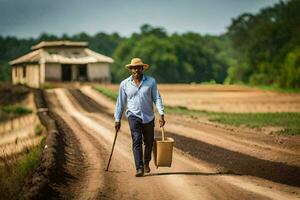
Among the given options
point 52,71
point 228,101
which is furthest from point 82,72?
point 228,101

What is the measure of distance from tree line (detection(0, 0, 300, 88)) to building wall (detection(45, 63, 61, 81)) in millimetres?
22261

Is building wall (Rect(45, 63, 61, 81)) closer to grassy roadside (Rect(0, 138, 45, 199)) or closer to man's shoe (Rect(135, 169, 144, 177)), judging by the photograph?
grassy roadside (Rect(0, 138, 45, 199))

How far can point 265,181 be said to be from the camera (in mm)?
10680

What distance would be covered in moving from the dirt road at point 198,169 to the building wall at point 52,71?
37.2m

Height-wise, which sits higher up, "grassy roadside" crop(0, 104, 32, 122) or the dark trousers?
the dark trousers

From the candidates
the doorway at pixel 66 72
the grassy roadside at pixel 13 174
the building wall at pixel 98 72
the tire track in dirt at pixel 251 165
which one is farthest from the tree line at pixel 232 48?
the grassy roadside at pixel 13 174

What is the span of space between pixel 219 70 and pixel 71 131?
97164 millimetres

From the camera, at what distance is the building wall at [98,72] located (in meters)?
60.2

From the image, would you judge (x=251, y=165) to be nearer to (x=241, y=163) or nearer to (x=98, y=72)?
(x=241, y=163)

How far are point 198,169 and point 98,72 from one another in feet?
163

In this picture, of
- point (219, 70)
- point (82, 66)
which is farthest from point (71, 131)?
Answer: point (219, 70)

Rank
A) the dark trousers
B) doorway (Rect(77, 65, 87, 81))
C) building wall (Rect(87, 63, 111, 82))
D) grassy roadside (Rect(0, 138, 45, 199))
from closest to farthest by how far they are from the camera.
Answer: grassy roadside (Rect(0, 138, 45, 199)) < the dark trousers < building wall (Rect(87, 63, 111, 82)) < doorway (Rect(77, 65, 87, 81))

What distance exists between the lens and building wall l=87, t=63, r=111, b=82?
60219mm

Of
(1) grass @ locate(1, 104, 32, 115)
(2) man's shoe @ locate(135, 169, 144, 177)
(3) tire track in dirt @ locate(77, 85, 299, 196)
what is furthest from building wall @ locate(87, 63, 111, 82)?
(2) man's shoe @ locate(135, 169, 144, 177)
